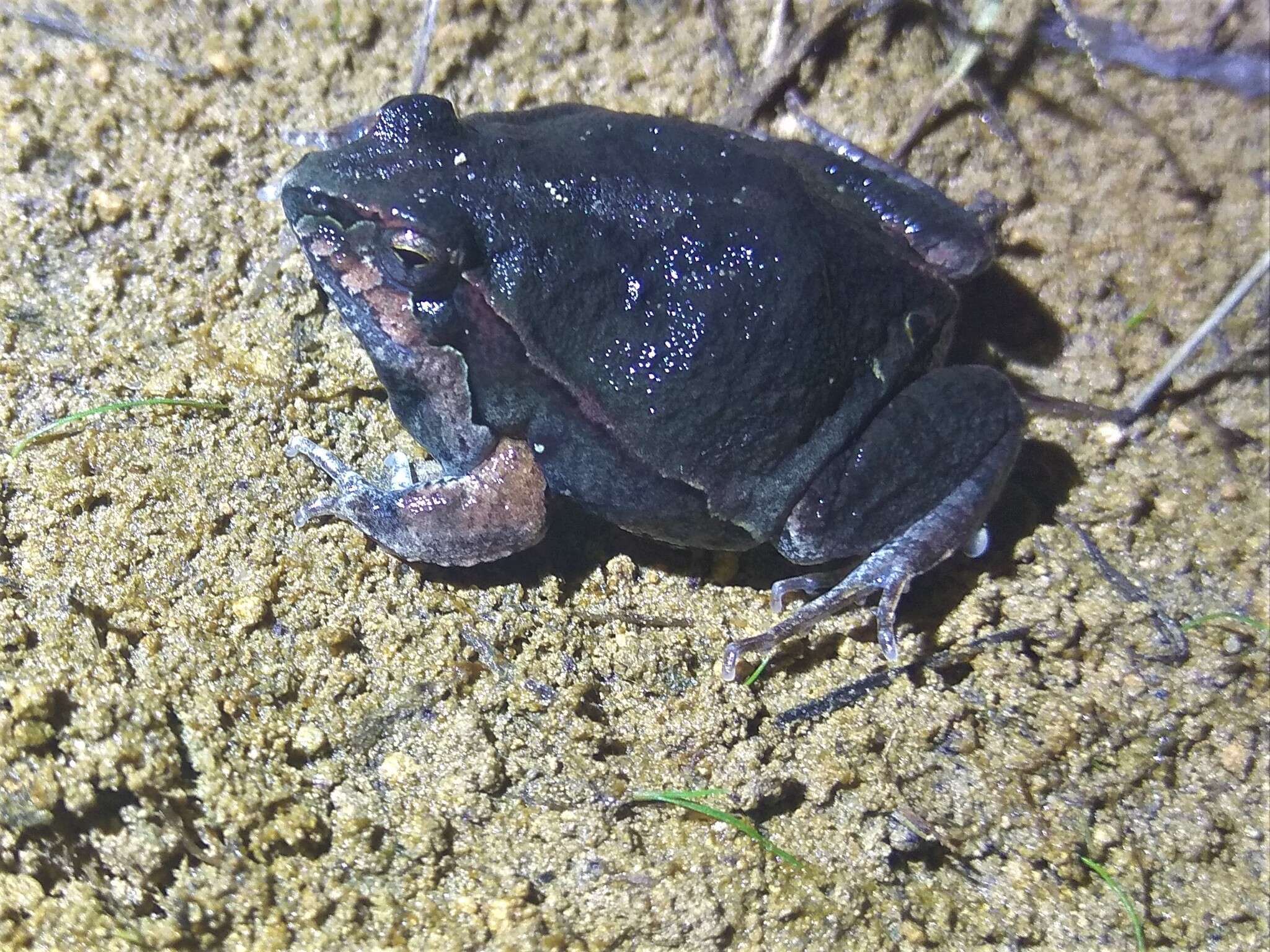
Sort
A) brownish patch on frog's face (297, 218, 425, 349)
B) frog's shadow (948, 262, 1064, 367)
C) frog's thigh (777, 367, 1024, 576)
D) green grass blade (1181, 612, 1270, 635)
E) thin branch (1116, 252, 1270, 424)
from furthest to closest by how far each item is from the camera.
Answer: frog's shadow (948, 262, 1064, 367)
thin branch (1116, 252, 1270, 424)
green grass blade (1181, 612, 1270, 635)
frog's thigh (777, 367, 1024, 576)
brownish patch on frog's face (297, 218, 425, 349)

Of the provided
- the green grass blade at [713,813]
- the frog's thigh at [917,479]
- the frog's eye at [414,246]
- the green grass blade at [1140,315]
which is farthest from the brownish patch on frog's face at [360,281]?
the green grass blade at [1140,315]

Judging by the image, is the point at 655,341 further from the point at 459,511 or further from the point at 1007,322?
the point at 1007,322

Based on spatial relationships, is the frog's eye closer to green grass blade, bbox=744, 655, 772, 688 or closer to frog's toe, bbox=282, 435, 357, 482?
frog's toe, bbox=282, 435, 357, 482

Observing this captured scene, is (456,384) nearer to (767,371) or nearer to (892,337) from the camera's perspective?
(767,371)

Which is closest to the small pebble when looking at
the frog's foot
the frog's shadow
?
the frog's shadow

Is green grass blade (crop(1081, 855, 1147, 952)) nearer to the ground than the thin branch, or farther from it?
nearer to the ground

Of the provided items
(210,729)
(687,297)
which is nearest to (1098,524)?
(687,297)

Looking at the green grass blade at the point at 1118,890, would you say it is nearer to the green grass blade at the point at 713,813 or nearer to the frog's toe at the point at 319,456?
the green grass blade at the point at 713,813
